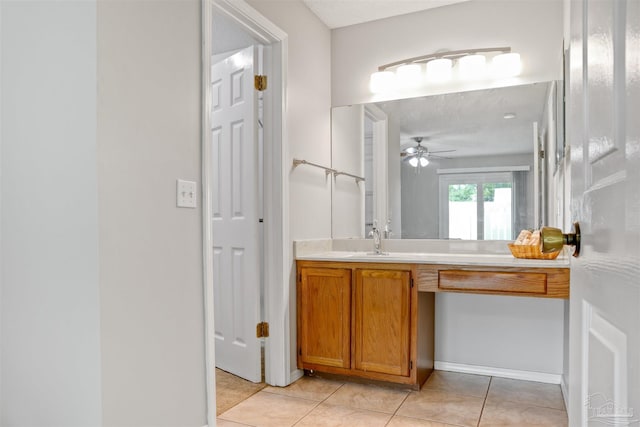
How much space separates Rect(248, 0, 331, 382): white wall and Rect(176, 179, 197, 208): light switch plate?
953 mm

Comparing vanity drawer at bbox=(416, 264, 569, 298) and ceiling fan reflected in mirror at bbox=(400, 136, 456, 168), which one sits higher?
ceiling fan reflected in mirror at bbox=(400, 136, 456, 168)

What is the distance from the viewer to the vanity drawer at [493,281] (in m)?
2.33

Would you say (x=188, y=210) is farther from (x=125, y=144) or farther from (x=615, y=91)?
(x=615, y=91)

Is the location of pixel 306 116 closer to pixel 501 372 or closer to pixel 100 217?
pixel 100 217

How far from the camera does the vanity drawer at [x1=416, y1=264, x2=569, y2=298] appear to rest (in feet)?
7.55

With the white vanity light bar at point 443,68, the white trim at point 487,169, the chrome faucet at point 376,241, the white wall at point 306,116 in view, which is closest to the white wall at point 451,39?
the white vanity light bar at point 443,68

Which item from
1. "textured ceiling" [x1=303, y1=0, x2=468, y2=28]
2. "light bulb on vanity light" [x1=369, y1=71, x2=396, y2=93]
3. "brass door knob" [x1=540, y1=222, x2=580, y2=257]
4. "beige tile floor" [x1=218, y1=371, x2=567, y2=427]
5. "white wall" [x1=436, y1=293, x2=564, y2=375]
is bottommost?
"beige tile floor" [x1=218, y1=371, x2=567, y2=427]

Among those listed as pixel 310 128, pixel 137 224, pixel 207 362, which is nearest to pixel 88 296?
pixel 137 224

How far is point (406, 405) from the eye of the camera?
2428 millimetres

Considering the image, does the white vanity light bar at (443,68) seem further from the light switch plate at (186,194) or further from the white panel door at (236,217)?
the light switch plate at (186,194)

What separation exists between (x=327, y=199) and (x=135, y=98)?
1783 mm

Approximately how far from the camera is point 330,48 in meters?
3.38

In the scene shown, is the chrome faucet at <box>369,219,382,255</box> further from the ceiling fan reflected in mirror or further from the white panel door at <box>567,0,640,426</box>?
the white panel door at <box>567,0,640,426</box>

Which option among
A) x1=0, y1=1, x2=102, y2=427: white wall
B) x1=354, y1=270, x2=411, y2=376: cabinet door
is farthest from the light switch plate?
x1=354, y1=270, x2=411, y2=376: cabinet door
